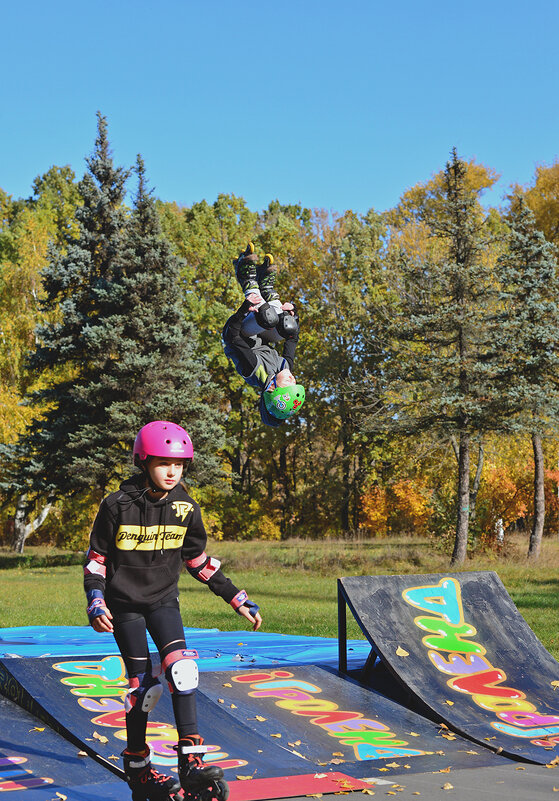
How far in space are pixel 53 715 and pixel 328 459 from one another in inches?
1402

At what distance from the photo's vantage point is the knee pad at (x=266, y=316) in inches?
311

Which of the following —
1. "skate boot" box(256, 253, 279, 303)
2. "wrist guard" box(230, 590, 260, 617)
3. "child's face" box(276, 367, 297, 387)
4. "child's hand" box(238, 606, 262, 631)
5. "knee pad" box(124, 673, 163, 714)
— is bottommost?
"knee pad" box(124, 673, 163, 714)

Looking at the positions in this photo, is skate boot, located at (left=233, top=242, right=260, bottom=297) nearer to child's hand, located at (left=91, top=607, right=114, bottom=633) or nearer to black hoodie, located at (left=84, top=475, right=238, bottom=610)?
black hoodie, located at (left=84, top=475, right=238, bottom=610)

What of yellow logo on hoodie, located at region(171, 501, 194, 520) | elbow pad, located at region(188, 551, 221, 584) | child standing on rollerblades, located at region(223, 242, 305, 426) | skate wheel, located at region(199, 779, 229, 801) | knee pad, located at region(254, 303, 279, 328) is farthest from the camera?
child standing on rollerblades, located at region(223, 242, 305, 426)

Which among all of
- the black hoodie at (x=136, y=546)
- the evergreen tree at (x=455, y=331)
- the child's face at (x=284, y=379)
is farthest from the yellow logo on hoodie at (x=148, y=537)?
the evergreen tree at (x=455, y=331)

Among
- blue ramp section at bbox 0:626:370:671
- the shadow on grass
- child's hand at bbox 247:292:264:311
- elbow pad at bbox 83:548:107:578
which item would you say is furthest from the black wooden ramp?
the shadow on grass

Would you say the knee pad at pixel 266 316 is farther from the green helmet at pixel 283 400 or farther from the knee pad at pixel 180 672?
the knee pad at pixel 180 672

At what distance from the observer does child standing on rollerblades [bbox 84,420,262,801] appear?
420 cm

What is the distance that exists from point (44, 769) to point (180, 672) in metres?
1.23

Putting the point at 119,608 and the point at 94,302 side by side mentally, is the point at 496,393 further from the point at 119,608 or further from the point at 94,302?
the point at 119,608

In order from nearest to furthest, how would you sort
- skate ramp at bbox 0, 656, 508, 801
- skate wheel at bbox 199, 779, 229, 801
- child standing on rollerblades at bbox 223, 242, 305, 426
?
skate wheel at bbox 199, 779, 229, 801 → skate ramp at bbox 0, 656, 508, 801 → child standing on rollerblades at bbox 223, 242, 305, 426

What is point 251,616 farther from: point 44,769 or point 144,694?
point 44,769

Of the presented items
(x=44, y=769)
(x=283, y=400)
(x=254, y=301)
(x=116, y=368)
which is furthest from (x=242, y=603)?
(x=116, y=368)

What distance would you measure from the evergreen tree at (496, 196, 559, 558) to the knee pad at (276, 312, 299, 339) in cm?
1502
